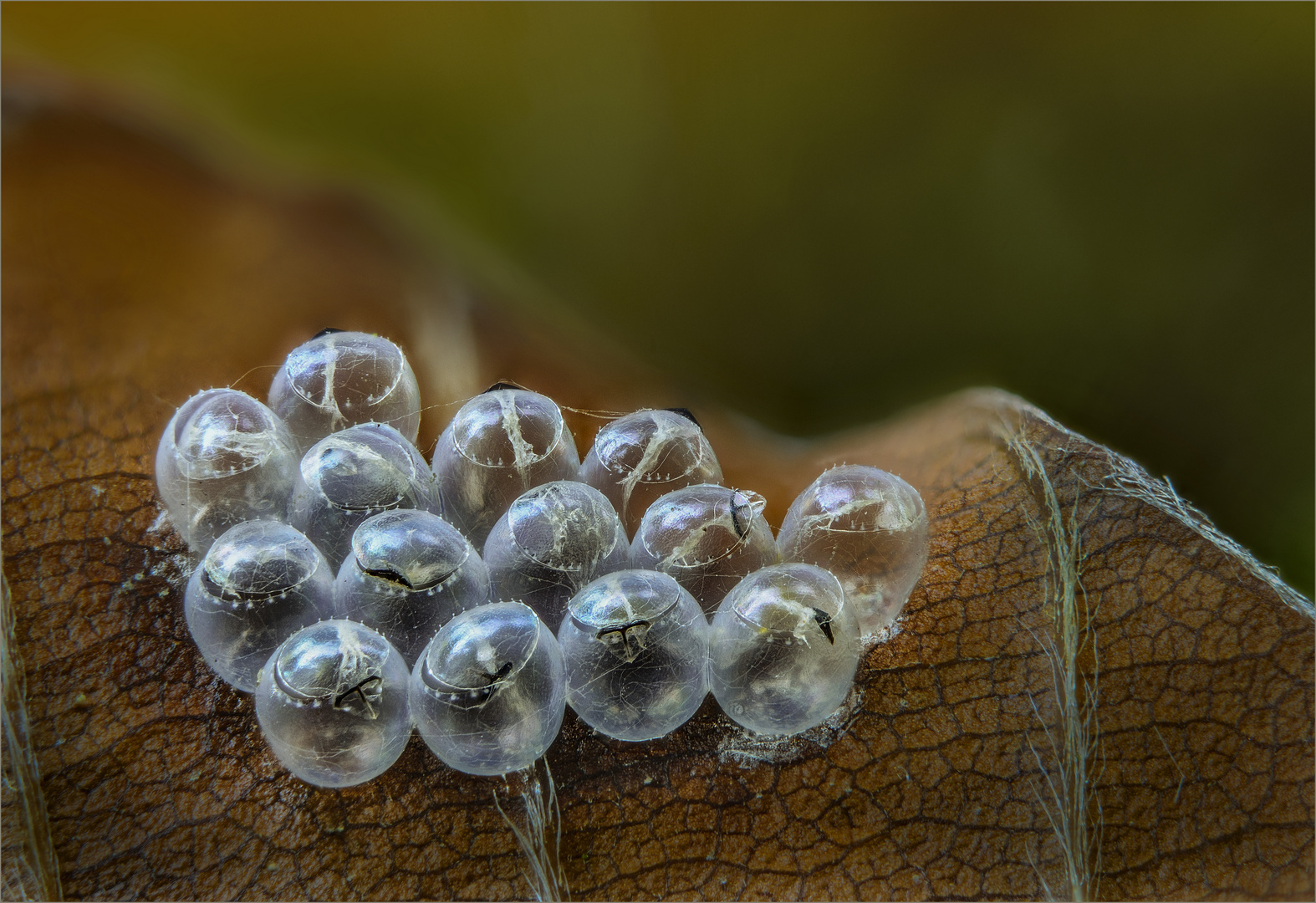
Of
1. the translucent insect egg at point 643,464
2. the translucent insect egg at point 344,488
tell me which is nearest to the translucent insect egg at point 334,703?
the translucent insect egg at point 344,488

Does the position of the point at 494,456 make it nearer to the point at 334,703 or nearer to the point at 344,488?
the point at 344,488

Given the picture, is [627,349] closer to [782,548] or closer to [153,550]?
[782,548]

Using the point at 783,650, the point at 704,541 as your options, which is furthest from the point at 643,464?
the point at 783,650

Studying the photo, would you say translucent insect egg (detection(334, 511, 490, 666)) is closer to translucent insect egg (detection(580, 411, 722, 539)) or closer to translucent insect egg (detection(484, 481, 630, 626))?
translucent insect egg (detection(484, 481, 630, 626))

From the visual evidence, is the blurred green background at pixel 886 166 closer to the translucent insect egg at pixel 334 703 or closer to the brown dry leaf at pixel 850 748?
the brown dry leaf at pixel 850 748

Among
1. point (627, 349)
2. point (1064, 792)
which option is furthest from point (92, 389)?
point (1064, 792)

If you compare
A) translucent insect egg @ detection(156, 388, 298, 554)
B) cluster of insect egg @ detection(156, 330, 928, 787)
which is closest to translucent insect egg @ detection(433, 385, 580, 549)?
cluster of insect egg @ detection(156, 330, 928, 787)
